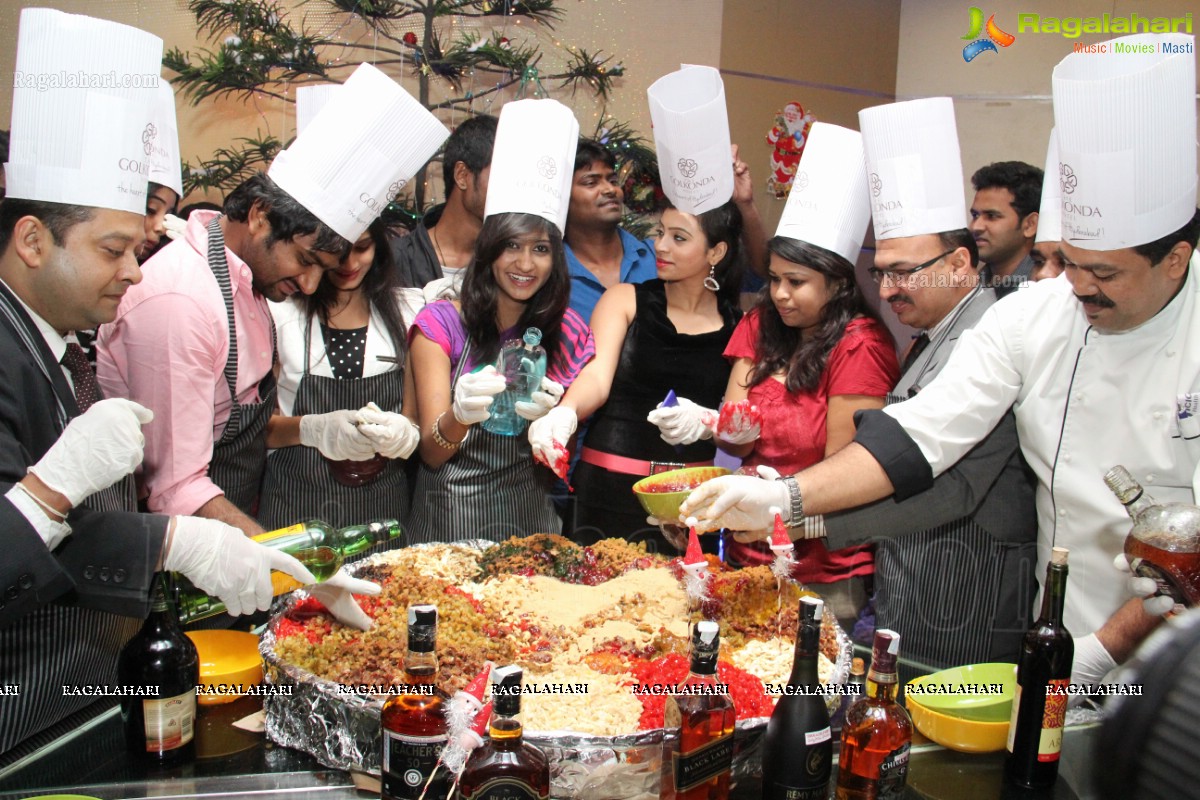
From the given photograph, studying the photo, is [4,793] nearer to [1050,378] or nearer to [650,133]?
[1050,378]

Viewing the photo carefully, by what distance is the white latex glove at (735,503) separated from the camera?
1.77 meters

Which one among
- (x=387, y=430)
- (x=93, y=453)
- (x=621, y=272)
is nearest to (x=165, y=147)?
(x=387, y=430)

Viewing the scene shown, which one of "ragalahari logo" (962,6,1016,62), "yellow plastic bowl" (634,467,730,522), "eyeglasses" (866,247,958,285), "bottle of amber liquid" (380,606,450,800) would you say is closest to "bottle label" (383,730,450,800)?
"bottle of amber liquid" (380,606,450,800)

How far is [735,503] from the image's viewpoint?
1805 mm

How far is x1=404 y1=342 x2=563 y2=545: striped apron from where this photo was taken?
2.61 m

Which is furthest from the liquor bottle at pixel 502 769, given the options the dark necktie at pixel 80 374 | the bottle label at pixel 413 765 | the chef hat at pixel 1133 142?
the chef hat at pixel 1133 142

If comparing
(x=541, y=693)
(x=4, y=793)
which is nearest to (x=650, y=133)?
(x=541, y=693)

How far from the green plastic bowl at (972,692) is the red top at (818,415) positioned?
700 millimetres

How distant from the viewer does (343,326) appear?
2643 mm

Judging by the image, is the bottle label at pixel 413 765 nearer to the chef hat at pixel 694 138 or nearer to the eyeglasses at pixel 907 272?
the eyeglasses at pixel 907 272

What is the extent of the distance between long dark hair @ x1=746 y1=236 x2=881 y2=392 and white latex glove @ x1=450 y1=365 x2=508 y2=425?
69cm

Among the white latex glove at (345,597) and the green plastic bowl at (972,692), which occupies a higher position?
the white latex glove at (345,597)

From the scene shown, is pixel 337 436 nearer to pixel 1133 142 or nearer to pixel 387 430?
pixel 387 430

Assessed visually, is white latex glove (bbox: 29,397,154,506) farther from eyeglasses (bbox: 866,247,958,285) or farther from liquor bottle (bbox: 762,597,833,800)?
eyeglasses (bbox: 866,247,958,285)
